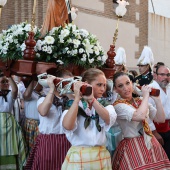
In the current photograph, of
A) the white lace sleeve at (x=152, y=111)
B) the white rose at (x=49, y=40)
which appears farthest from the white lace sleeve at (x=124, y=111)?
the white rose at (x=49, y=40)

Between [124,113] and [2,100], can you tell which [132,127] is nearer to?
[124,113]

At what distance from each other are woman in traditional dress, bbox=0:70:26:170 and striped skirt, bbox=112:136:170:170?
1.81 meters

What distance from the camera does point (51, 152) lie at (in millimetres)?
4168

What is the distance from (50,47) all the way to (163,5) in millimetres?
10379

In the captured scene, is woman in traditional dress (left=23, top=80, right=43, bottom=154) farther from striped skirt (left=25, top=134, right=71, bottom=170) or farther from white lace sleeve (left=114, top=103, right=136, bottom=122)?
white lace sleeve (left=114, top=103, right=136, bottom=122)

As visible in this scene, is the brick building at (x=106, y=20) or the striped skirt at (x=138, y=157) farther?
the brick building at (x=106, y=20)

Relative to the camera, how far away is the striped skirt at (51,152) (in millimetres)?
4141

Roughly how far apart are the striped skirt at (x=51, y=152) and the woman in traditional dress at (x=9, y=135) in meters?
0.90

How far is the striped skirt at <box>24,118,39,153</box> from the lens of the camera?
17.1 feet

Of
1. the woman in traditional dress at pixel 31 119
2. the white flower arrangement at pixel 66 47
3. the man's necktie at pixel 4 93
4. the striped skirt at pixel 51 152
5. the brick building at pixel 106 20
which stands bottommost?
the striped skirt at pixel 51 152

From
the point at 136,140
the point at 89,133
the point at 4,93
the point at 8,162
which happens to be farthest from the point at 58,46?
the point at 8,162

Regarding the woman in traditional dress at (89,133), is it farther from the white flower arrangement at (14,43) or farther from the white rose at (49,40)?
the white flower arrangement at (14,43)

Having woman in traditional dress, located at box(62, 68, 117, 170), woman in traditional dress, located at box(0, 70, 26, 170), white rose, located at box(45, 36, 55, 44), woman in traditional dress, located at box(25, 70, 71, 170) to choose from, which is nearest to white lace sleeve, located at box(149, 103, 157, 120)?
woman in traditional dress, located at box(62, 68, 117, 170)

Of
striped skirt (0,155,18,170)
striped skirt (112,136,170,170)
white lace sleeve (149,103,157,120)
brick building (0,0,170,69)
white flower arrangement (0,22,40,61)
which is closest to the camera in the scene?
striped skirt (112,136,170,170)
